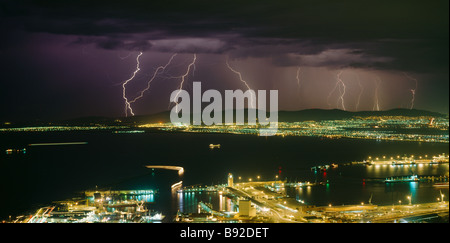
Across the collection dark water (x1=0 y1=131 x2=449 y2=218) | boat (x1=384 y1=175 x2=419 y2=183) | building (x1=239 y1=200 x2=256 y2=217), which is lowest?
dark water (x1=0 y1=131 x2=449 y2=218)

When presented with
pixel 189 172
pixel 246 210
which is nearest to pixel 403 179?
pixel 189 172

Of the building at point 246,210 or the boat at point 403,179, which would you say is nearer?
the building at point 246,210

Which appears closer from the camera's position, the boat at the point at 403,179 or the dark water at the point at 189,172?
the dark water at the point at 189,172

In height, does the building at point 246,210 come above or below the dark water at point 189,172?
above

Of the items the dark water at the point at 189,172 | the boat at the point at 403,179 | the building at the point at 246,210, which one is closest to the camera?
the building at the point at 246,210

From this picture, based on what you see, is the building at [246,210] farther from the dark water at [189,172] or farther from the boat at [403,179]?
the boat at [403,179]

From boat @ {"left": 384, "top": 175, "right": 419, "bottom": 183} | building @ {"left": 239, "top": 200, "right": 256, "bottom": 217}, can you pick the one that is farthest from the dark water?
building @ {"left": 239, "top": 200, "right": 256, "bottom": 217}

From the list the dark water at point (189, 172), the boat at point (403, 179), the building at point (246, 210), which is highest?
the building at point (246, 210)

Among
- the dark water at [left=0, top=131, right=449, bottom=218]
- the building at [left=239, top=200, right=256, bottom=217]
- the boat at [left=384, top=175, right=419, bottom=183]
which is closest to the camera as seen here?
the building at [left=239, top=200, right=256, bottom=217]

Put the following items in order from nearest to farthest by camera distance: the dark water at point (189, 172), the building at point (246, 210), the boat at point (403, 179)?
the building at point (246, 210)
the dark water at point (189, 172)
the boat at point (403, 179)

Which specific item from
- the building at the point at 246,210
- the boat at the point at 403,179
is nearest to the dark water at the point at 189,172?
the boat at the point at 403,179

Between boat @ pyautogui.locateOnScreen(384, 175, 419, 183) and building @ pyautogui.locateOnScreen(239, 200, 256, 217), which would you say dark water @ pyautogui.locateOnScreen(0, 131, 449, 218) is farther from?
building @ pyautogui.locateOnScreen(239, 200, 256, 217)
